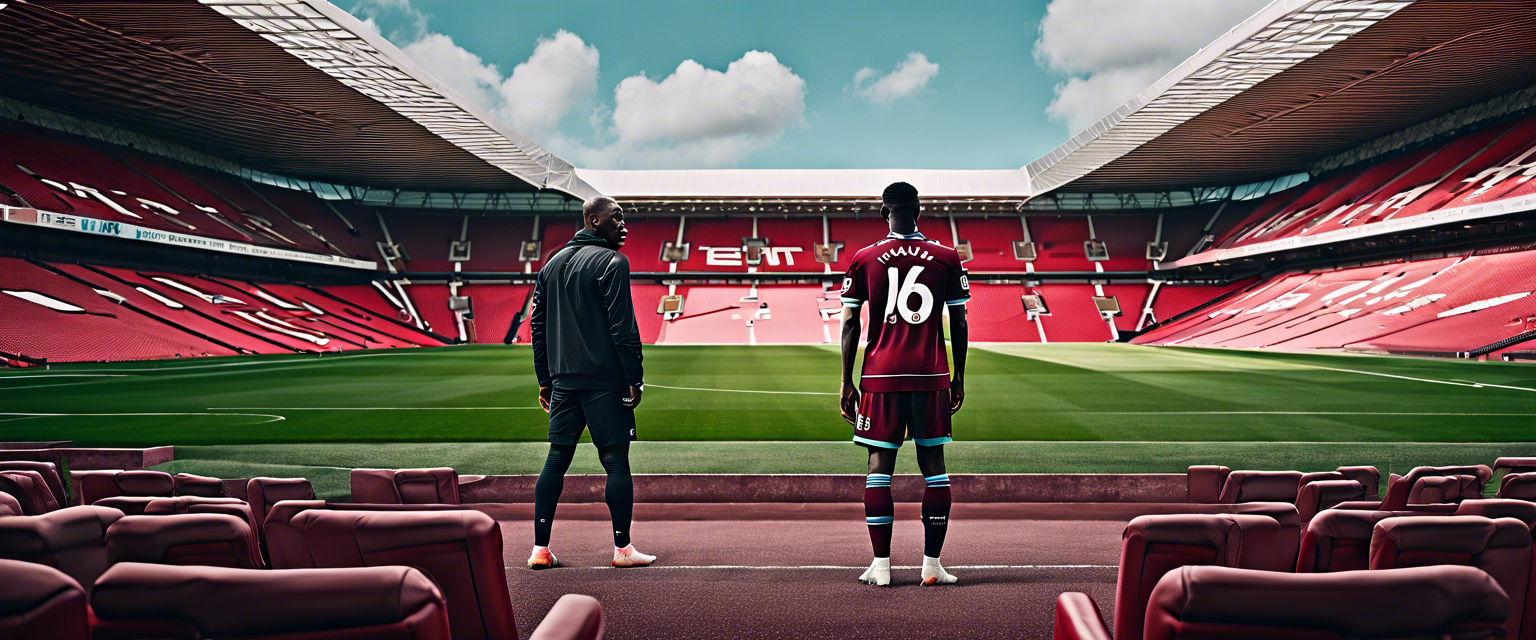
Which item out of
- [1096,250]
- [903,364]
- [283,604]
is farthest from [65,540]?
[1096,250]

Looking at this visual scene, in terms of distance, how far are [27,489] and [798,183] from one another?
45874mm

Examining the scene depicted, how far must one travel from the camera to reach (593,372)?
385 cm

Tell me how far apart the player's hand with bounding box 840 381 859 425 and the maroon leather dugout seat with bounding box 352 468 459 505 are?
7.79 ft

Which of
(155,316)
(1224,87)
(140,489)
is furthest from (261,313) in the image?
(1224,87)

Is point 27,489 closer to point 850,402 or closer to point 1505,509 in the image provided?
point 850,402

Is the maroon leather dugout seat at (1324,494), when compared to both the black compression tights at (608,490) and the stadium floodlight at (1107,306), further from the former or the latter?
the stadium floodlight at (1107,306)

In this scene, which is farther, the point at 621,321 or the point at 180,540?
the point at 621,321

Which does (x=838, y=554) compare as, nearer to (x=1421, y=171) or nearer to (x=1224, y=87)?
(x=1224, y=87)

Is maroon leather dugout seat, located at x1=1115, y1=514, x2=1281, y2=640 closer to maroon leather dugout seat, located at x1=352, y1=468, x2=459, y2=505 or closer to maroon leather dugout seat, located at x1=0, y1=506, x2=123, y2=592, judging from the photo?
maroon leather dugout seat, located at x1=0, y1=506, x2=123, y2=592

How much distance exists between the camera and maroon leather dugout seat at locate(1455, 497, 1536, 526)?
7.75ft

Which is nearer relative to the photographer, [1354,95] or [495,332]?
[1354,95]

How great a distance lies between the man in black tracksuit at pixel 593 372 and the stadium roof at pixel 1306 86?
22054 mm

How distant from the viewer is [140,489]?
3564mm

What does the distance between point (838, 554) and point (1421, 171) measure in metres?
40.7
